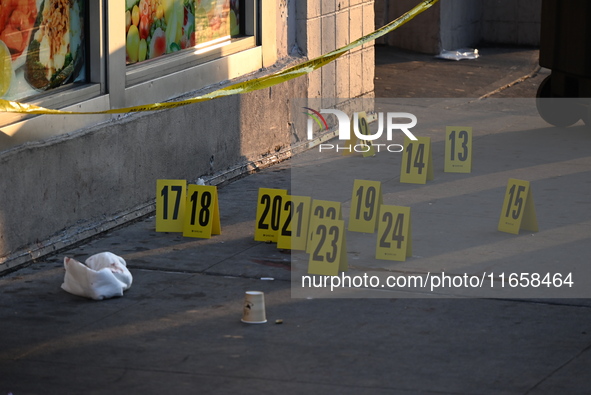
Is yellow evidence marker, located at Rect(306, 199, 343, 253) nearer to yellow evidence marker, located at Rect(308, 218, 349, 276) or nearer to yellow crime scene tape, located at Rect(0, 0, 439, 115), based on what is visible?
yellow evidence marker, located at Rect(308, 218, 349, 276)

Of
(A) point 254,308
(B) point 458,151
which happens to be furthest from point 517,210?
(A) point 254,308

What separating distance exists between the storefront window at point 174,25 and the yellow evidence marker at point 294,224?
82.5 inches

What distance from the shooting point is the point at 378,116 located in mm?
12086

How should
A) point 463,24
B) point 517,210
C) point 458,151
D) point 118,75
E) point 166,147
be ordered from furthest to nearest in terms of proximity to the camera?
point 463,24, point 458,151, point 166,147, point 118,75, point 517,210

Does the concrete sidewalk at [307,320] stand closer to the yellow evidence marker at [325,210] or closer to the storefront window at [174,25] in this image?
the yellow evidence marker at [325,210]

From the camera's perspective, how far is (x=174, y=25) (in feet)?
29.8

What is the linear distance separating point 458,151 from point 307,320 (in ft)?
13.3

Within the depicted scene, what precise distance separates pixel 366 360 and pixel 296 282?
54.7 inches

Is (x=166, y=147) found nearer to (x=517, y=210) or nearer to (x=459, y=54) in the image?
(x=517, y=210)

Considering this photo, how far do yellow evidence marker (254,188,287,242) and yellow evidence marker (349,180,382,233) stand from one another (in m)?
0.62

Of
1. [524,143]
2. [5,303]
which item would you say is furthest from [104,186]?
[524,143]

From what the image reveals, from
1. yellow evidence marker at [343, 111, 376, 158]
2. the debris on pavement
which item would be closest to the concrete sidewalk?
yellow evidence marker at [343, 111, 376, 158]

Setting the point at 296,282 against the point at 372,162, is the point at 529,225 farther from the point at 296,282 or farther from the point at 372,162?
the point at 372,162

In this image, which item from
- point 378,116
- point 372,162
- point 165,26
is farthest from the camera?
point 378,116
